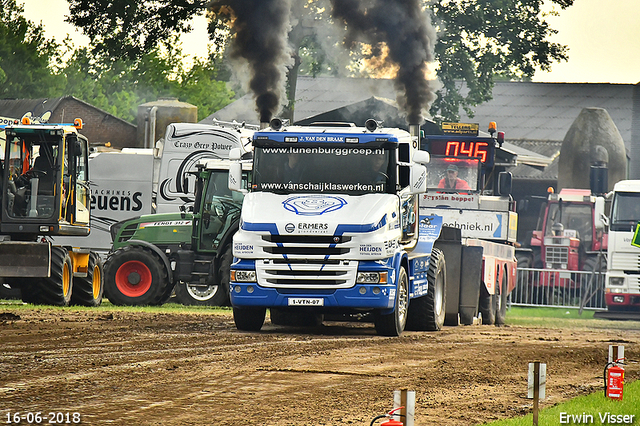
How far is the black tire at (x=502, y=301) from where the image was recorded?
2220 cm

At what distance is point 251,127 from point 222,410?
20862mm

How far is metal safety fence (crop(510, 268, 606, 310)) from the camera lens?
2916 centimetres

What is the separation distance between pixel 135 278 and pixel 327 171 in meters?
7.73

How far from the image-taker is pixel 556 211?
3509cm

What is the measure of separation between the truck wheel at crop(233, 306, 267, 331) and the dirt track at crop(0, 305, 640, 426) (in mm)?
312

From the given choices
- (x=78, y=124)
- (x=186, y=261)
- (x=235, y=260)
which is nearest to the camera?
(x=235, y=260)

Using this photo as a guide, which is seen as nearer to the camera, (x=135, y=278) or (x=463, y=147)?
(x=135, y=278)

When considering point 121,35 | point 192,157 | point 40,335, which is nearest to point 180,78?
point 121,35

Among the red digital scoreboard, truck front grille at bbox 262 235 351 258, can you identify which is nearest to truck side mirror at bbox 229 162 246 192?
truck front grille at bbox 262 235 351 258

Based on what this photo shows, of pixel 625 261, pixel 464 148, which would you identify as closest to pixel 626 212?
pixel 625 261

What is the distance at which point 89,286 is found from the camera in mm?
20359

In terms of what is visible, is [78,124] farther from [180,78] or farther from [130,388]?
[180,78]

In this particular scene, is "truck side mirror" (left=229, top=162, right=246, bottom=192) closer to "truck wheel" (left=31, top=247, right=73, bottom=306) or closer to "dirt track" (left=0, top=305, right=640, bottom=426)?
"dirt track" (left=0, top=305, right=640, bottom=426)

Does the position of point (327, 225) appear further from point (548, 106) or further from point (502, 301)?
point (548, 106)
